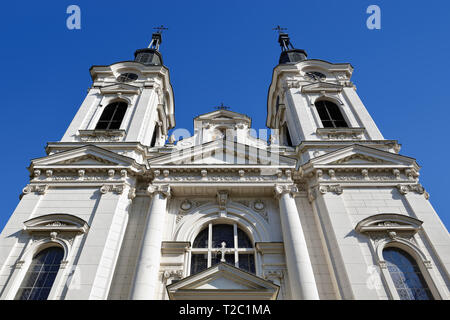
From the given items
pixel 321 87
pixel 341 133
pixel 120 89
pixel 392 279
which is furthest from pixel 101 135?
pixel 392 279

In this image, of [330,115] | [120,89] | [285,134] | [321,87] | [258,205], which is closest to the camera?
[258,205]

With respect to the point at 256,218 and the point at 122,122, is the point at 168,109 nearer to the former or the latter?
the point at 122,122

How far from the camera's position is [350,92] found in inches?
886

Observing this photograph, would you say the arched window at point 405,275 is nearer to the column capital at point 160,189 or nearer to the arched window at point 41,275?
the column capital at point 160,189

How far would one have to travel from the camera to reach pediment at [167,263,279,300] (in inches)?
444

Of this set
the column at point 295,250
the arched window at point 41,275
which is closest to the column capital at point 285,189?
the column at point 295,250

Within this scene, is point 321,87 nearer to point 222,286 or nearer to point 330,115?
point 330,115

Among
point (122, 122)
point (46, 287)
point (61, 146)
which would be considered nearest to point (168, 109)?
point (122, 122)

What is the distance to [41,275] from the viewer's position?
40.5ft

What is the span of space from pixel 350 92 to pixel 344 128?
490 centimetres

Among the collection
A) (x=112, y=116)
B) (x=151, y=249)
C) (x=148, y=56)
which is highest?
(x=148, y=56)

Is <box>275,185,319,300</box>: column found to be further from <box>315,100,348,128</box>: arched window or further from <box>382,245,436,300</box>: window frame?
<box>315,100,348,128</box>: arched window

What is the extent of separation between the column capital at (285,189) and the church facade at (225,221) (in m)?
0.07

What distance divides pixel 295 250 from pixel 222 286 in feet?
10.3
